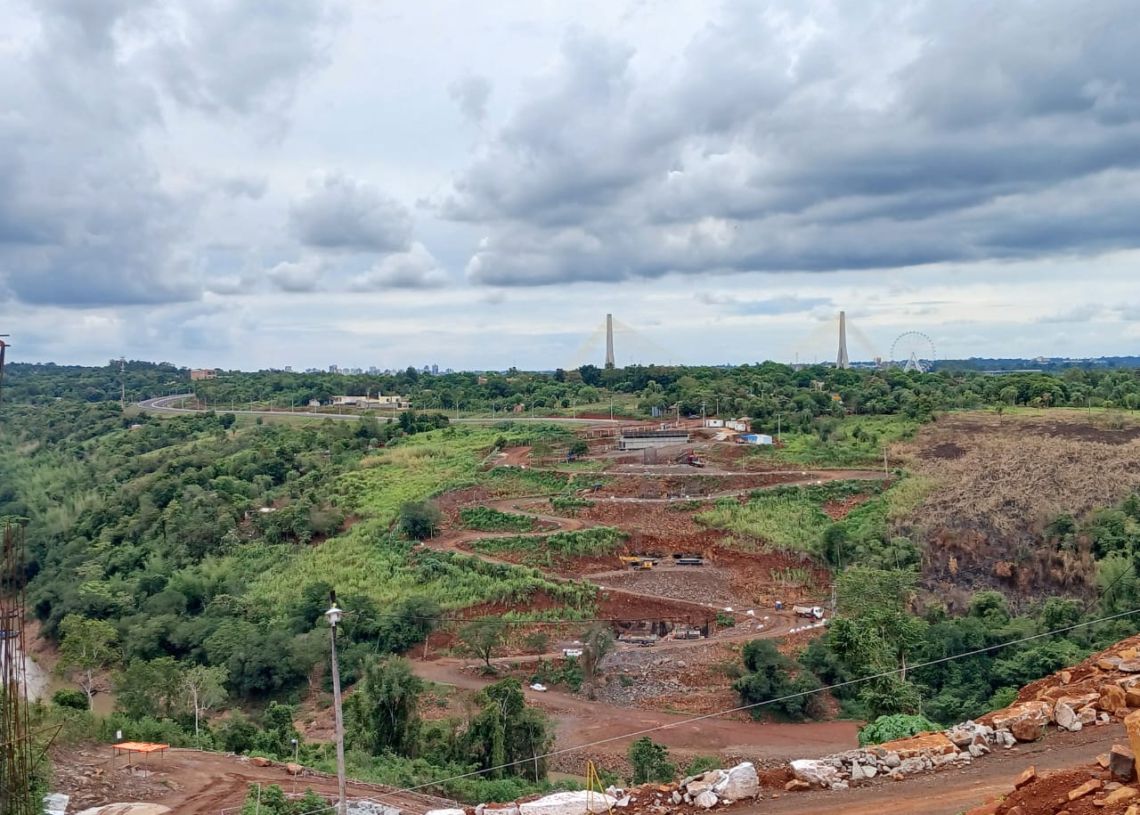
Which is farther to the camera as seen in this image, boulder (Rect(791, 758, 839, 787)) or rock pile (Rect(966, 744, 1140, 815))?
boulder (Rect(791, 758, 839, 787))

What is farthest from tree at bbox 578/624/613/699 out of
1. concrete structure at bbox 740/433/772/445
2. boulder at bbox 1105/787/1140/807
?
concrete structure at bbox 740/433/772/445

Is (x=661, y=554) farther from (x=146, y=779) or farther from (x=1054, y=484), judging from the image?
(x=146, y=779)

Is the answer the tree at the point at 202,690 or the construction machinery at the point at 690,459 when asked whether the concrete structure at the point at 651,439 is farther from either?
the tree at the point at 202,690

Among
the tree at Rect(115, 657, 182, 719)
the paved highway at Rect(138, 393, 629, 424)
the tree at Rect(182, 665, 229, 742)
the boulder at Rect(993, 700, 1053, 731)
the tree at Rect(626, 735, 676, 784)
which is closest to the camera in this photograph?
the boulder at Rect(993, 700, 1053, 731)

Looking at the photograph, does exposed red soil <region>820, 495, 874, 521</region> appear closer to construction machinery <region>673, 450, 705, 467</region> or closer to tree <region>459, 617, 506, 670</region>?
construction machinery <region>673, 450, 705, 467</region>

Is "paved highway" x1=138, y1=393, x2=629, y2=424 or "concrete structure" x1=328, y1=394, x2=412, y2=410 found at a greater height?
"concrete structure" x1=328, y1=394, x2=412, y2=410

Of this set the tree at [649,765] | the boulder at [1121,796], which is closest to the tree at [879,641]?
the tree at [649,765]
